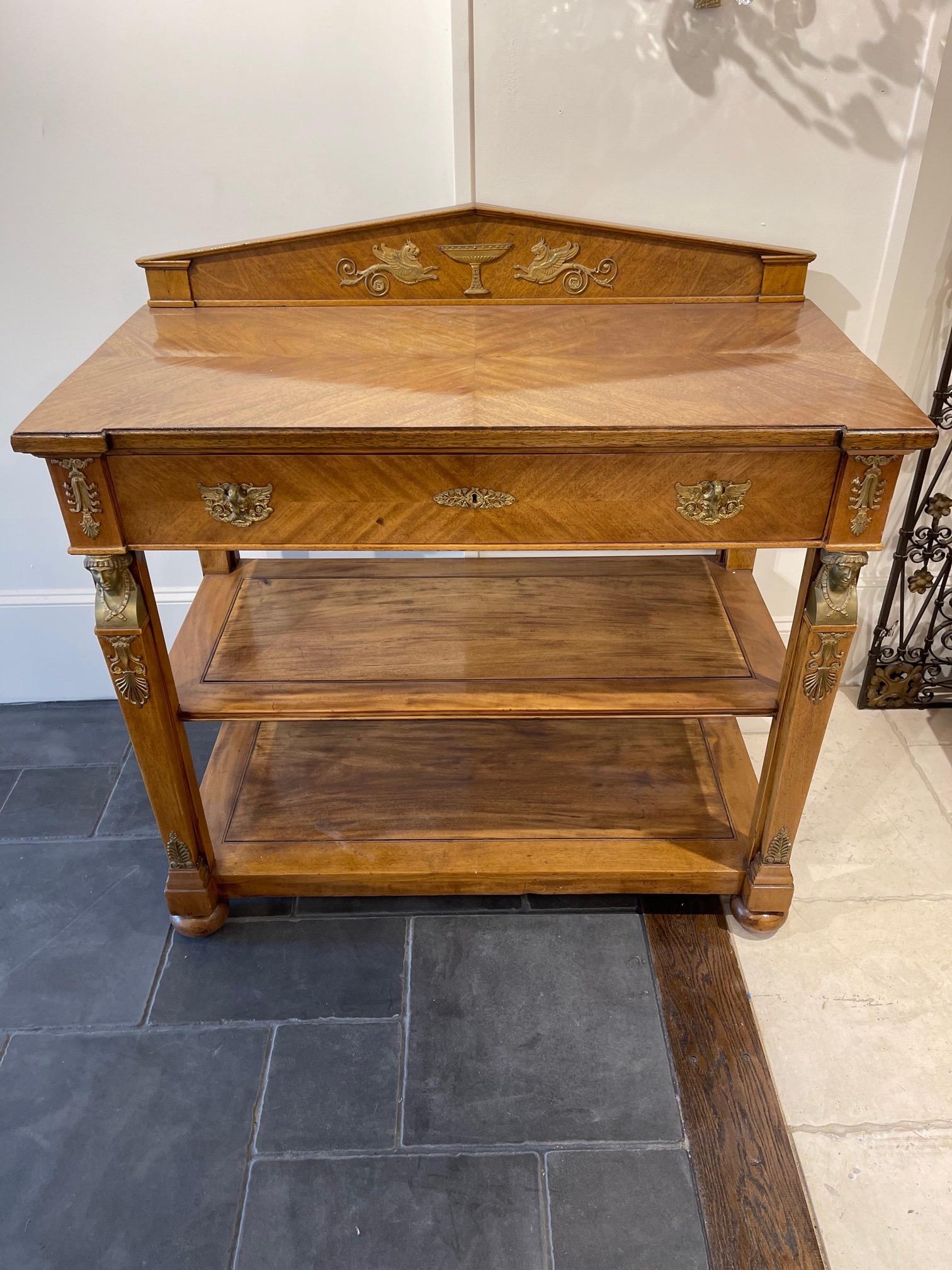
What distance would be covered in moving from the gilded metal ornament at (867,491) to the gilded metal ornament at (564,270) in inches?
24.0

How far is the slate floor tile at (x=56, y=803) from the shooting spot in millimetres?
2014

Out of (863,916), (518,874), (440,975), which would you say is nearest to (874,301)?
(863,916)

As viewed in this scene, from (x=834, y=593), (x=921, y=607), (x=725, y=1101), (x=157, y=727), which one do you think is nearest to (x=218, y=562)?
(x=157, y=727)

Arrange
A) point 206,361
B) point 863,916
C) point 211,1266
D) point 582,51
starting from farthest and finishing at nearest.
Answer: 1. point 863,916
2. point 582,51
3. point 206,361
4. point 211,1266

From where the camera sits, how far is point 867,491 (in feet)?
4.29

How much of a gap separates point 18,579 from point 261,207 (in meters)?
1.03

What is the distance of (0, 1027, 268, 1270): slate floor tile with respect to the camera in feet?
4.42

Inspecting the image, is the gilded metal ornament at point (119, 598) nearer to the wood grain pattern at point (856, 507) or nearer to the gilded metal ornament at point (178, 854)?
the gilded metal ornament at point (178, 854)

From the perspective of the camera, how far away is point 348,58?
1666 mm

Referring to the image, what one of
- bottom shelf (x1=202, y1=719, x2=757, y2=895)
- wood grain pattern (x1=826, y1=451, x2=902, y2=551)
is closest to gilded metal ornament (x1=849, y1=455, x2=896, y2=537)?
wood grain pattern (x1=826, y1=451, x2=902, y2=551)

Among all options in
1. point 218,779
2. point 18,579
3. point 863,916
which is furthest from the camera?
point 18,579

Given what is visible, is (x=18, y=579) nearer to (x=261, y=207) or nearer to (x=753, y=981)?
(x=261, y=207)

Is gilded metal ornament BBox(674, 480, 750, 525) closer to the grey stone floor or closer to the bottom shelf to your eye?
the bottom shelf

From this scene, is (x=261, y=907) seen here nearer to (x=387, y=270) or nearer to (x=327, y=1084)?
(x=327, y=1084)
